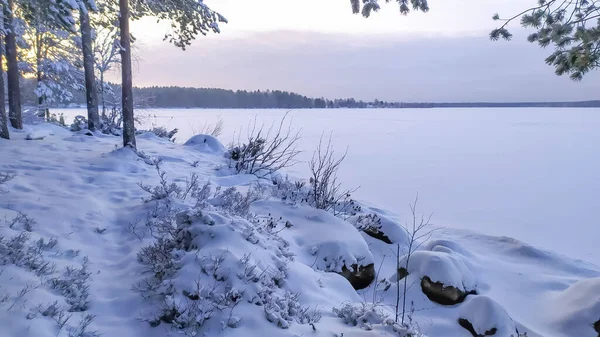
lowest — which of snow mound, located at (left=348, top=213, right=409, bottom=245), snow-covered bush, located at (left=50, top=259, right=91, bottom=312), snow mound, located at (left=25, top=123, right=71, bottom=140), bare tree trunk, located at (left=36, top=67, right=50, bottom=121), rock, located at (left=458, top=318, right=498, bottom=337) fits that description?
rock, located at (left=458, top=318, right=498, bottom=337)

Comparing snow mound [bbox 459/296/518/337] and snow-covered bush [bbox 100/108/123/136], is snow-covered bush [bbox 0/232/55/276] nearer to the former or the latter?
snow mound [bbox 459/296/518/337]

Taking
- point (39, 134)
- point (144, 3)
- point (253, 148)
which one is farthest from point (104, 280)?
point (39, 134)

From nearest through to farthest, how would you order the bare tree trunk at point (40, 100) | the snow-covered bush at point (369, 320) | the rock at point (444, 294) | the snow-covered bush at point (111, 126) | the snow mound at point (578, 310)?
the snow-covered bush at point (369, 320) < the snow mound at point (578, 310) < the rock at point (444, 294) < the snow-covered bush at point (111, 126) < the bare tree trunk at point (40, 100)

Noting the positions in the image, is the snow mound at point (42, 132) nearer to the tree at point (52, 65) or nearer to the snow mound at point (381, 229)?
the tree at point (52, 65)

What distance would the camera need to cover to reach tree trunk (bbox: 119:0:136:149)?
9.52m

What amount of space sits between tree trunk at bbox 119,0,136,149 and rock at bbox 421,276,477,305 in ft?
24.9

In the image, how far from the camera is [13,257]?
3572mm

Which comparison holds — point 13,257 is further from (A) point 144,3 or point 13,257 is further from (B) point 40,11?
(A) point 144,3

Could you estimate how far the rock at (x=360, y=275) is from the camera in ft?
18.0

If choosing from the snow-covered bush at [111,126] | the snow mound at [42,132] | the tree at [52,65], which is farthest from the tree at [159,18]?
the tree at [52,65]

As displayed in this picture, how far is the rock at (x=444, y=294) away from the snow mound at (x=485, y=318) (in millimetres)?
235

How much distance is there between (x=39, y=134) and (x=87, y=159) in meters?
4.37

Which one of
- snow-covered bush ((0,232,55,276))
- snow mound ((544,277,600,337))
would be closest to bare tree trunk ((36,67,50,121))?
snow-covered bush ((0,232,55,276))

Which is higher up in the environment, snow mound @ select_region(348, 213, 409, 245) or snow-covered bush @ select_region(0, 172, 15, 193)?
snow-covered bush @ select_region(0, 172, 15, 193)
